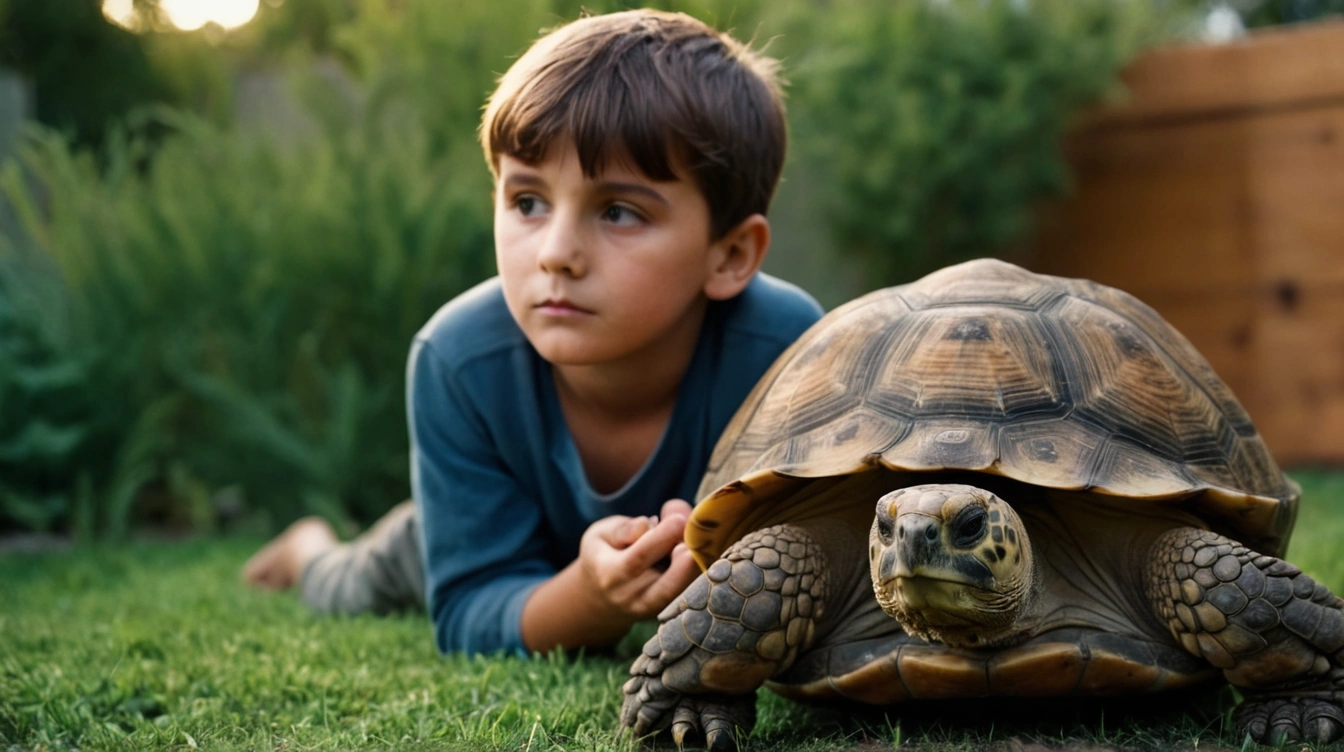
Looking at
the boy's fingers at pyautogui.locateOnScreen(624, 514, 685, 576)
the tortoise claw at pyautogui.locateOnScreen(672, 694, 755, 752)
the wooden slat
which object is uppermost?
the wooden slat

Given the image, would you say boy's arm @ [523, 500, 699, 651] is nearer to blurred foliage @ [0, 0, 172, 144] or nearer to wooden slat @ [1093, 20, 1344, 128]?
wooden slat @ [1093, 20, 1344, 128]

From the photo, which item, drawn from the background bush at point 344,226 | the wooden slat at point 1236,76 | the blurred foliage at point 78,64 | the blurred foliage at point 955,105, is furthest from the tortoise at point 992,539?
the blurred foliage at point 78,64

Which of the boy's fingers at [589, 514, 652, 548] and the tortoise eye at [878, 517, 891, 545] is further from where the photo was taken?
the boy's fingers at [589, 514, 652, 548]

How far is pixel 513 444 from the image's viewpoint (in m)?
2.30

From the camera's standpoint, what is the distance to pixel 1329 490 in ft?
13.3

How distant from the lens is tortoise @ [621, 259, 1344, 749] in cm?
143

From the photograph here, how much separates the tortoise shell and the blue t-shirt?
0.39 m

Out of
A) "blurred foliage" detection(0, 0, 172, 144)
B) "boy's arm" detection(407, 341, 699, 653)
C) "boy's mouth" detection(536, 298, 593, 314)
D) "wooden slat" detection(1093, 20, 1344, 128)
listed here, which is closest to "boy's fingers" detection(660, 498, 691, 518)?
"boy's arm" detection(407, 341, 699, 653)

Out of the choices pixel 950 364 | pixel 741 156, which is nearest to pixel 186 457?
pixel 741 156

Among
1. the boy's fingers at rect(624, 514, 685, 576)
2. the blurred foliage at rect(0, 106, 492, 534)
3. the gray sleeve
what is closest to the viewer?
the boy's fingers at rect(624, 514, 685, 576)

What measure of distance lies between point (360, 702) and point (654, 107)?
1.02 meters

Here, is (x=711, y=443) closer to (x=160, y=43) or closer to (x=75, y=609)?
(x=75, y=609)

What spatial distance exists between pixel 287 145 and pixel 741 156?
3367 millimetres

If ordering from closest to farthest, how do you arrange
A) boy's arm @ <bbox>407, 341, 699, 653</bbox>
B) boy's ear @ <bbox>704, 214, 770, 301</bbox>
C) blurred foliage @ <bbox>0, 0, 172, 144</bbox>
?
1. boy's arm @ <bbox>407, 341, 699, 653</bbox>
2. boy's ear @ <bbox>704, 214, 770, 301</bbox>
3. blurred foliage @ <bbox>0, 0, 172, 144</bbox>
